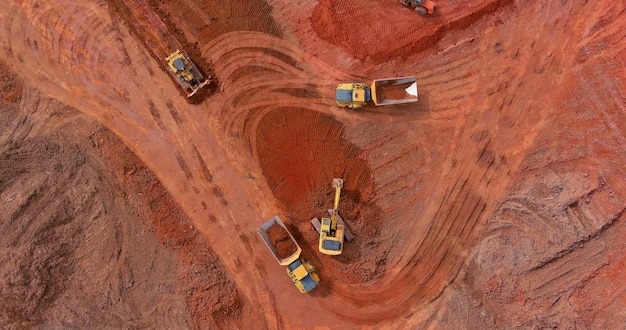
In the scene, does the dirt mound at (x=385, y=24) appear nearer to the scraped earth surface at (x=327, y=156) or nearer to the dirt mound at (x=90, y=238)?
the scraped earth surface at (x=327, y=156)

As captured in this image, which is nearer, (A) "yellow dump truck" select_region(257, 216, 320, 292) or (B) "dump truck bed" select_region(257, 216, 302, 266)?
(A) "yellow dump truck" select_region(257, 216, 320, 292)

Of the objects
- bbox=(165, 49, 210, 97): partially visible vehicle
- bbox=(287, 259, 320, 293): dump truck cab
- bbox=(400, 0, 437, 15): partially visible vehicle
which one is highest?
bbox=(165, 49, 210, 97): partially visible vehicle

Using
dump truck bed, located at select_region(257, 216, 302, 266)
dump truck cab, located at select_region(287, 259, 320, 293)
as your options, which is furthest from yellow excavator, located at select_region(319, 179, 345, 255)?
dump truck bed, located at select_region(257, 216, 302, 266)

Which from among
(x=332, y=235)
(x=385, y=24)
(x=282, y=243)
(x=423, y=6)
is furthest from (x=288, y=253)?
(x=423, y=6)

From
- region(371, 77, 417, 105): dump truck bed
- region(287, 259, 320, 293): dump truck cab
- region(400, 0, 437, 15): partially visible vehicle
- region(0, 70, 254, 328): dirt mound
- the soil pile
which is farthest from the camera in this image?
region(400, 0, 437, 15): partially visible vehicle

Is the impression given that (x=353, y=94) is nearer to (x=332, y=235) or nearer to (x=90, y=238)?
(x=332, y=235)

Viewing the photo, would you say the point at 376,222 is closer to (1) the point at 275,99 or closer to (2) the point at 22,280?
(1) the point at 275,99

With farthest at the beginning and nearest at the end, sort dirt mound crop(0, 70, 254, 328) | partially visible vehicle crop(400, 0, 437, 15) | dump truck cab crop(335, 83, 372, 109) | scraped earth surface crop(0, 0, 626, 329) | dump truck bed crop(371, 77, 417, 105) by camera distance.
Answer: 1. partially visible vehicle crop(400, 0, 437, 15)
2. dump truck bed crop(371, 77, 417, 105)
3. dump truck cab crop(335, 83, 372, 109)
4. scraped earth surface crop(0, 0, 626, 329)
5. dirt mound crop(0, 70, 254, 328)

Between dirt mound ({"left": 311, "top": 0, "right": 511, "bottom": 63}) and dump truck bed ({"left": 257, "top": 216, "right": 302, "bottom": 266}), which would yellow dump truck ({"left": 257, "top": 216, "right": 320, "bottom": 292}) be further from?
dirt mound ({"left": 311, "top": 0, "right": 511, "bottom": 63})

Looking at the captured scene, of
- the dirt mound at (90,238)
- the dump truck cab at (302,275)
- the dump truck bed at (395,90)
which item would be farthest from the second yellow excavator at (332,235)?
the dump truck bed at (395,90)

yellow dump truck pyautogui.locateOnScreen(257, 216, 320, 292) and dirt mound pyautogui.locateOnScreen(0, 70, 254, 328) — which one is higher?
dirt mound pyautogui.locateOnScreen(0, 70, 254, 328)
